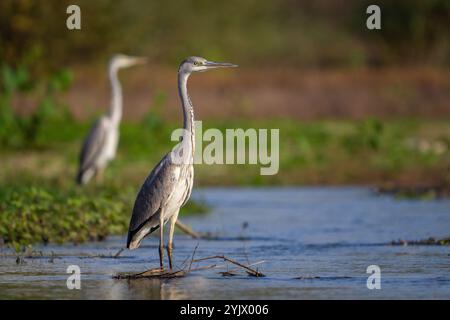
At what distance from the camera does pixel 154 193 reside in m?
10.4

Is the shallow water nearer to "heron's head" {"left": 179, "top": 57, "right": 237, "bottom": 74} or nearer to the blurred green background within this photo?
the blurred green background

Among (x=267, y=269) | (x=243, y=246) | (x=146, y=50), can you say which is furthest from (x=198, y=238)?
(x=146, y=50)

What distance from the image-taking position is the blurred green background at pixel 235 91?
20047 mm

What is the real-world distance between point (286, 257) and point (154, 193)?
1.72m

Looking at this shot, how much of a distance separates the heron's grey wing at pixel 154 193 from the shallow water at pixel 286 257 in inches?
18.5

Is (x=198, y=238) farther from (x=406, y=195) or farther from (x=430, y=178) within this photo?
(x=430, y=178)

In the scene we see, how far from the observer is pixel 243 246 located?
41.2 feet

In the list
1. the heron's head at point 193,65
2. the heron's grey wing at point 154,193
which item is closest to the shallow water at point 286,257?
the heron's grey wing at point 154,193

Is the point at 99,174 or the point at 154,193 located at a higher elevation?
the point at 154,193

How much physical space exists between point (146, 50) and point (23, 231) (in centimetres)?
2130

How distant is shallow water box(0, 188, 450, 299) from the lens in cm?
903

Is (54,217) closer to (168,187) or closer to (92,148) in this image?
(168,187)

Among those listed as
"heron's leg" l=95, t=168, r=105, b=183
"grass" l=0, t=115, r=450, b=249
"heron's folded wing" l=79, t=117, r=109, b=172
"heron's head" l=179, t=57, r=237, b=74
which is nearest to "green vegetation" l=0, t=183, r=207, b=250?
"grass" l=0, t=115, r=450, b=249

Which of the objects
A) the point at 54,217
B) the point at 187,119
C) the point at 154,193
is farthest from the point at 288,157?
the point at 154,193
